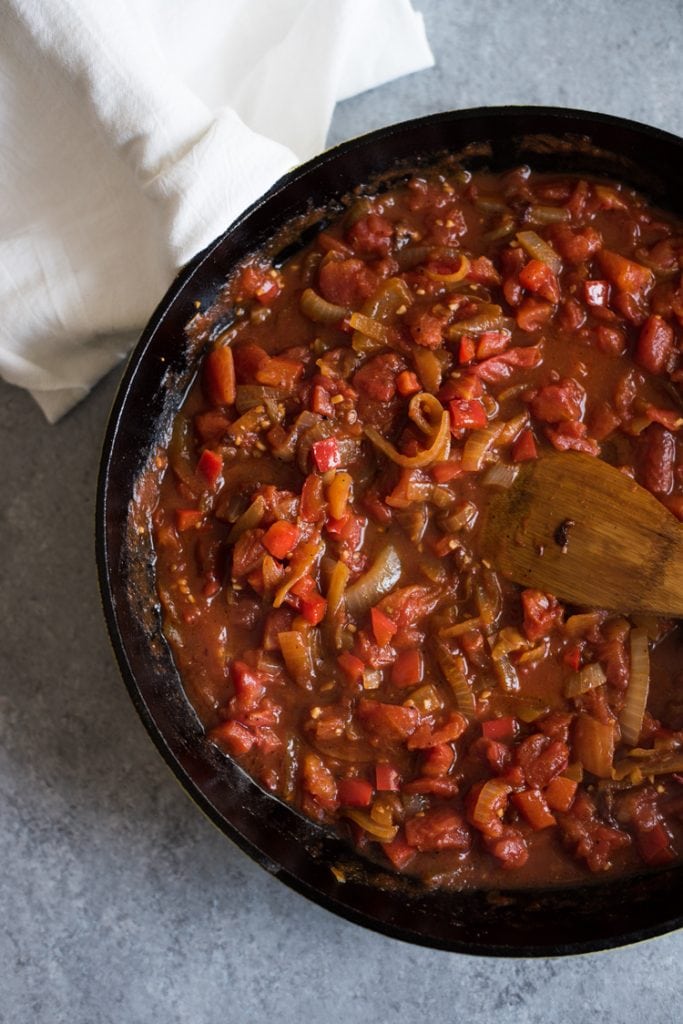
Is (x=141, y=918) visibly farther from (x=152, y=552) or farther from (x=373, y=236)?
(x=373, y=236)

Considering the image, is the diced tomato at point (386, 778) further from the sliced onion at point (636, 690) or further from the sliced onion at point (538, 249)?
the sliced onion at point (538, 249)

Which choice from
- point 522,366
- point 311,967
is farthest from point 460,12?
point 311,967

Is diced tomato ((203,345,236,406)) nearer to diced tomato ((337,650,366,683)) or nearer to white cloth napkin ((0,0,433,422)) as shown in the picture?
white cloth napkin ((0,0,433,422))

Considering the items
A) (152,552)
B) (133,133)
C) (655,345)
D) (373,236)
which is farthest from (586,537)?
(133,133)

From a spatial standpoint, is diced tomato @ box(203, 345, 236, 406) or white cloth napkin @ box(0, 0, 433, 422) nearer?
white cloth napkin @ box(0, 0, 433, 422)

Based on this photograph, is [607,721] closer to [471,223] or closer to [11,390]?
[471,223]

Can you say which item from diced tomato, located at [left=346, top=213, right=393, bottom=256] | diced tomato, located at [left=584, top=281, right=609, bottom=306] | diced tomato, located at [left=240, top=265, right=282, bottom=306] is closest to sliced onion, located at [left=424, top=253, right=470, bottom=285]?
diced tomato, located at [left=346, top=213, right=393, bottom=256]
